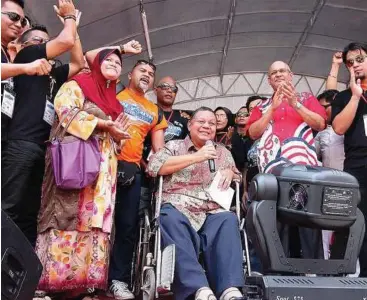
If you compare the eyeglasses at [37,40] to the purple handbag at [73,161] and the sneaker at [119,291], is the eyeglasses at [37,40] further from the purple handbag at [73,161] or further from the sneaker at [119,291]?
the sneaker at [119,291]

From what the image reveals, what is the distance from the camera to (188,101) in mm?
10258

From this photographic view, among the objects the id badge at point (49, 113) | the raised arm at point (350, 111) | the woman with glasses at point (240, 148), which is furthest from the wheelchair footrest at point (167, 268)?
the woman with glasses at point (240, 148)

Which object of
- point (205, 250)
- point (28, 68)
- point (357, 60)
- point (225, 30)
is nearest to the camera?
point (28, 68)

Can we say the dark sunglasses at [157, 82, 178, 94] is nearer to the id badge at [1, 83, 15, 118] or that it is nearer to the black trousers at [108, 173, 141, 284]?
the black trousers at [108, 173, 141, 284]

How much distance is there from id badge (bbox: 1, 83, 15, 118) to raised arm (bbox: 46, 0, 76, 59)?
9.8 inches

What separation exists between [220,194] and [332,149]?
81 centimetres

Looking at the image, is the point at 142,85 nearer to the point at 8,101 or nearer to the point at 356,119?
the point at 8,101

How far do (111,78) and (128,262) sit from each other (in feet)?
3.09

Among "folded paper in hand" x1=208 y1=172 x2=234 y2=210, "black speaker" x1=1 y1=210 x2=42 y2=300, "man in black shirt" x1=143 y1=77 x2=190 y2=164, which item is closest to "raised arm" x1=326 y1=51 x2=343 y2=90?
"man in black shirt" x1=143 y1=77 x2=190 y2=164

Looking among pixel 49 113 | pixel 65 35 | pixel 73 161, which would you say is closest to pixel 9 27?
pixel 65 35

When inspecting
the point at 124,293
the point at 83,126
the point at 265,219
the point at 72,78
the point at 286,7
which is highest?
Answer: the point at 286,7

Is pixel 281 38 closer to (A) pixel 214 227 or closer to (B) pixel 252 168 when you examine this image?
(B) pixel 252 168

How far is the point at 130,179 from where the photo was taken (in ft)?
9.07

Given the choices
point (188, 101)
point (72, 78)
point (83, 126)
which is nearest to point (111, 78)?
point (72, 78)
